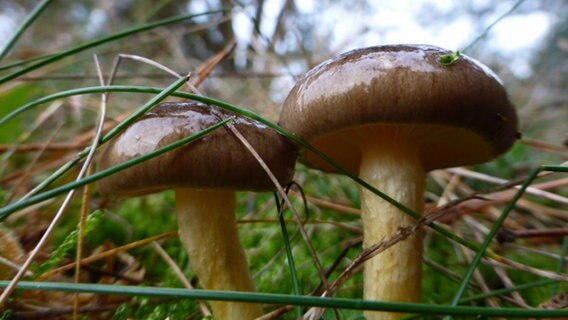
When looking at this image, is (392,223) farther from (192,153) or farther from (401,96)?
(192,153)

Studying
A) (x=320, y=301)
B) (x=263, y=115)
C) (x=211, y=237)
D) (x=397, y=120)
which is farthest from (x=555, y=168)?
(x=263, y=115)

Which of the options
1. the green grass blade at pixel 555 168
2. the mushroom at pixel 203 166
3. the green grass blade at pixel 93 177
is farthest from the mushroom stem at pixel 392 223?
the green grass blade at pixel 93 177

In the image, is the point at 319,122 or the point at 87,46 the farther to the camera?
the point at 87,46

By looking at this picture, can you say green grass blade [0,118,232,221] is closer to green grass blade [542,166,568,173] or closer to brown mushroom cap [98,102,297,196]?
brown mushroom cap [98,102,297,196]

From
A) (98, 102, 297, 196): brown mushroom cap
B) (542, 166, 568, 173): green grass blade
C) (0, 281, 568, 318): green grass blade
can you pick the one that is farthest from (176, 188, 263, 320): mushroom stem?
(542, 166, 568, 173): green grass blade

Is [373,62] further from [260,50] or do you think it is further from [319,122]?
[260,50]

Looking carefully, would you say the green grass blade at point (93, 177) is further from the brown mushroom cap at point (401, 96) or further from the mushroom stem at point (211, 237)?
the mushroom stem at point (211, 237)

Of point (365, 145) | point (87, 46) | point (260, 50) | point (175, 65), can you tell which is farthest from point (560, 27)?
point (87, 46)
